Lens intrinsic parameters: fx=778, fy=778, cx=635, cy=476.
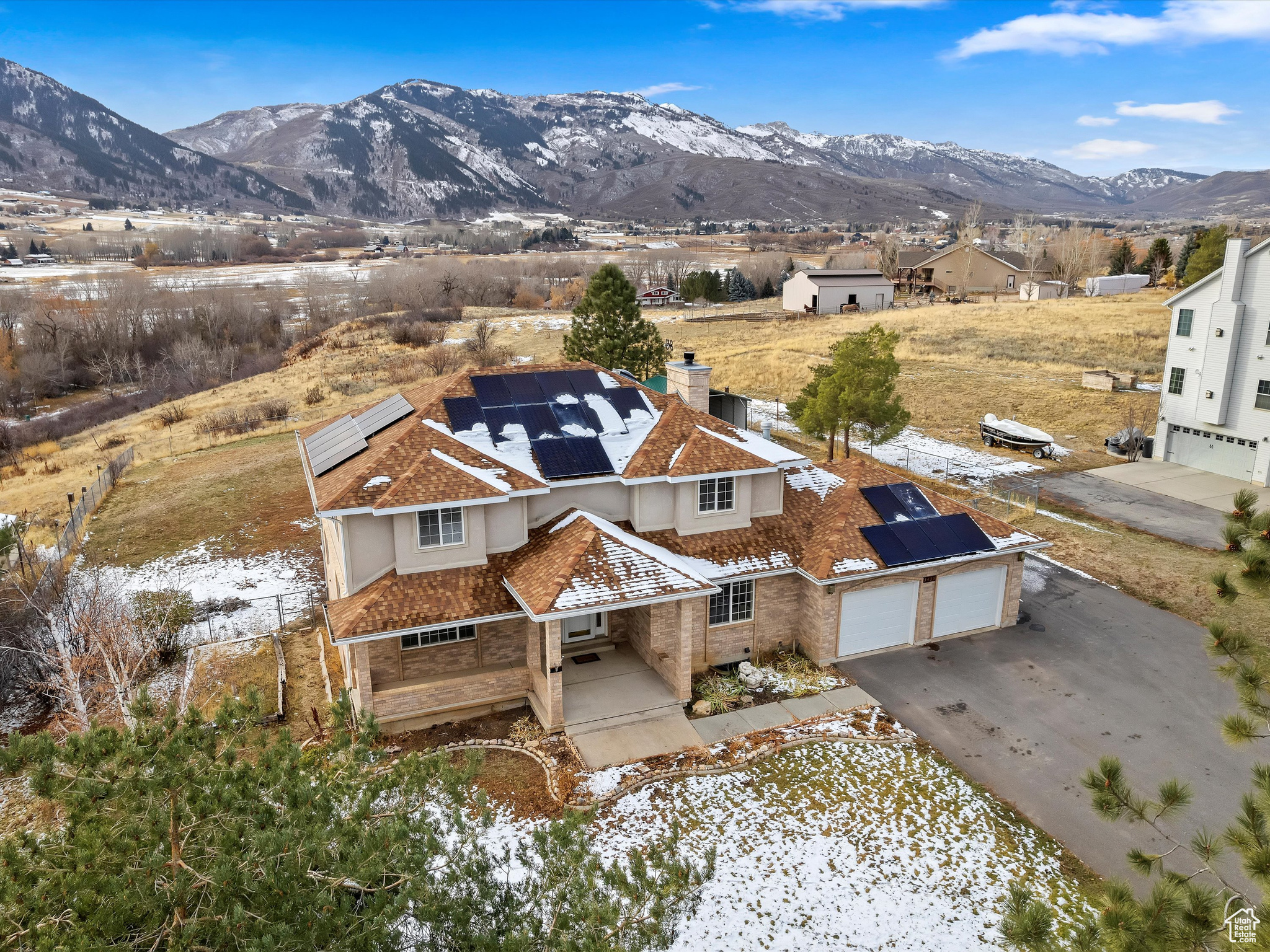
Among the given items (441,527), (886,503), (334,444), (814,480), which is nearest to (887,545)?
(886,503)

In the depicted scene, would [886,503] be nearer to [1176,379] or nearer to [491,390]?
[491,390]

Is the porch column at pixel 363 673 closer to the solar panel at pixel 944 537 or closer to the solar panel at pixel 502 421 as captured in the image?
the solar panel at pixel 502 421

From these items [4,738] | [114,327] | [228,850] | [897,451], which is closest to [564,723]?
[228,850]

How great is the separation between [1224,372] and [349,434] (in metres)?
33.5

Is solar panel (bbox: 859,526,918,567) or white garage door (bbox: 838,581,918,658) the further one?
white garage door (bbox: 838,581,918,658)

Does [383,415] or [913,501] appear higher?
[383,415]

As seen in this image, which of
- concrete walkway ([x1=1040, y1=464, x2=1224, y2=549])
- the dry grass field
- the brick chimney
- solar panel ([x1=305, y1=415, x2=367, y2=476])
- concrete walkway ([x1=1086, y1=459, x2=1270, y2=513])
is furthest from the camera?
the dry grass field

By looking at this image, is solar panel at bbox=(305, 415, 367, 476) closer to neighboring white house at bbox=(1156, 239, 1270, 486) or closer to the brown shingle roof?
the brown shingle roof

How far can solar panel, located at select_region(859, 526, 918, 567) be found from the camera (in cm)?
1869

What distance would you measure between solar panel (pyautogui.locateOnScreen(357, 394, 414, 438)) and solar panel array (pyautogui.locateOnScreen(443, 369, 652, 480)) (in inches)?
84.5

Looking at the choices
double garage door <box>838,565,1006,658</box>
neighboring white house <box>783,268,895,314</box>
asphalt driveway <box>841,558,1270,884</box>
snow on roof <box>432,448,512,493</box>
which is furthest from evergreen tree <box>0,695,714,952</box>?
neighboring white house <box>783,268,895,314</box>

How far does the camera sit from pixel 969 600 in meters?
20.2

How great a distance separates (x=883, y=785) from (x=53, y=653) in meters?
18.1

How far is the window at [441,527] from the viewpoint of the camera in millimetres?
16812
